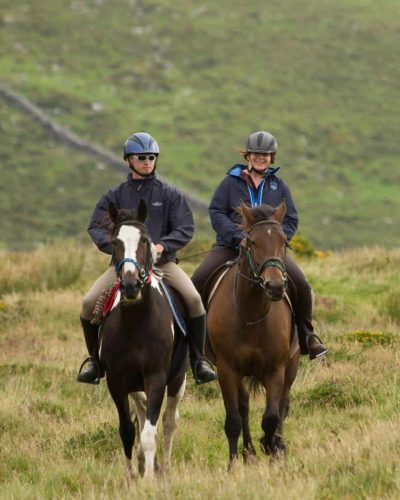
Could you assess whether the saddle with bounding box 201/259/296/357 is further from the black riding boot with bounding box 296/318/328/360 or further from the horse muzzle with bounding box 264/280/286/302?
the horse muzzle with bounding box 264/280/286/302

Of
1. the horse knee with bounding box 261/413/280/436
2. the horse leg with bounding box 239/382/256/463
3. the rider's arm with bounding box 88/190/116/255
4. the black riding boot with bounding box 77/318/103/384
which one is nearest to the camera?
the rider's arm with bounding box 88/190/116/255

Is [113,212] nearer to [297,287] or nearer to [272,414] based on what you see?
[272,414]

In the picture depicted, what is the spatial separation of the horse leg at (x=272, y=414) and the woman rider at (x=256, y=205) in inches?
45.0

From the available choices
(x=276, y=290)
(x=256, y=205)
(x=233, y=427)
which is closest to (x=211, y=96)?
(x=256, y=205)

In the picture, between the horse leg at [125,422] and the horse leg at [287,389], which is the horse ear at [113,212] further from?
the horse leg at [287,389]

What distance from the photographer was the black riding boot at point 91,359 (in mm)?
9633

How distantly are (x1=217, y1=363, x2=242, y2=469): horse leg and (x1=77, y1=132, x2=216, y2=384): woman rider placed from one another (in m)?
0.20

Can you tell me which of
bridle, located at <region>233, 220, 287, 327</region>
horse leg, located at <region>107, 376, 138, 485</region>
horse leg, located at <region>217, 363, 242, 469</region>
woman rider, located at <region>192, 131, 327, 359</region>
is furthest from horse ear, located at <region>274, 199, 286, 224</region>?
horse leg, located at <region>107, 376, 138, 485</region>

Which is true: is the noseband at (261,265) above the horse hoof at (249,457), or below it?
above

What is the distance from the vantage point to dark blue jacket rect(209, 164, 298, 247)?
10805 millimetres

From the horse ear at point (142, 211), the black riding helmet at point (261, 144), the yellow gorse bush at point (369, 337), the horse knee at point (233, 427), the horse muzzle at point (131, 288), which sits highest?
the black riding helmet at point (261, 144)

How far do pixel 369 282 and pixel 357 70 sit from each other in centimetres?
5334

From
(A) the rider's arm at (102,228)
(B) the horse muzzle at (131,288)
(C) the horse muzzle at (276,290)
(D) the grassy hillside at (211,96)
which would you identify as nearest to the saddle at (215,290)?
(C) the horse muzzle at (276,290)

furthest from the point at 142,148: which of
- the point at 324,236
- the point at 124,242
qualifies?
the point at 324,236
